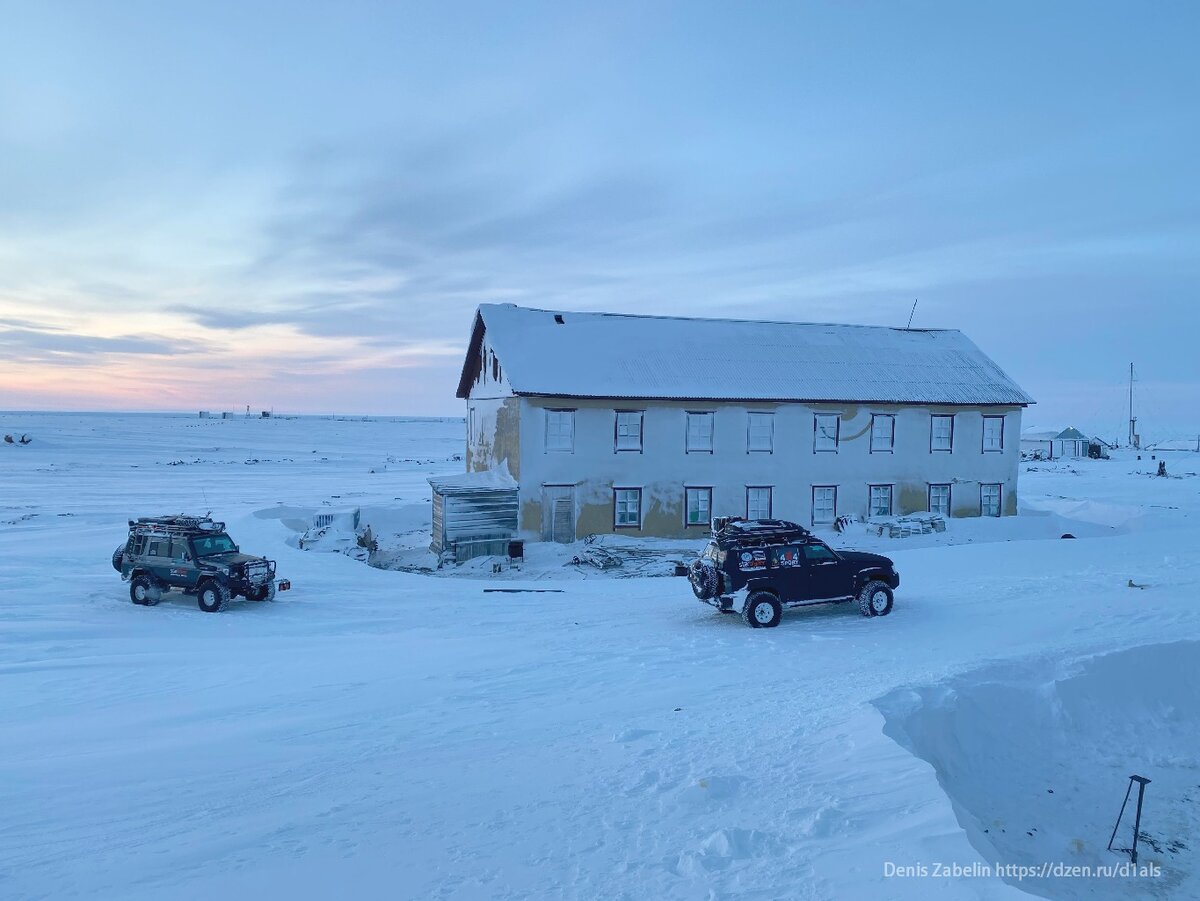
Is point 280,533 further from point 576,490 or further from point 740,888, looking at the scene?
point 740,888

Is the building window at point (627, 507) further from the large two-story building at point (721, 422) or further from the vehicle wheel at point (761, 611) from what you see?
the vehicle wheel at point (761, 611)

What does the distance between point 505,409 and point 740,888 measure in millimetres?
26542

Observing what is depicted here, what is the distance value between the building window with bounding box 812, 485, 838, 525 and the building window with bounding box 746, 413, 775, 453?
2.82 m

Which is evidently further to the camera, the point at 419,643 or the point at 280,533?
the point at 280,533

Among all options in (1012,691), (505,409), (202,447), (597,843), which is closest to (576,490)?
(505,409)

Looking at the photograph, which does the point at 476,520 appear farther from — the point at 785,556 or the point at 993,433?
the point at 993,433

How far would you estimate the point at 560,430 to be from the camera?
100 ft

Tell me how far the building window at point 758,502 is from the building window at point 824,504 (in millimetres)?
2151

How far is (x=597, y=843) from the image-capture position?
7004mm

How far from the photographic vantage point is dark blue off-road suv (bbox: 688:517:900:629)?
16.4 metres

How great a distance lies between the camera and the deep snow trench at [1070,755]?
8984 millimetres

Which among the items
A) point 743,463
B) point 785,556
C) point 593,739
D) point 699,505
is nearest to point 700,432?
point 743,463

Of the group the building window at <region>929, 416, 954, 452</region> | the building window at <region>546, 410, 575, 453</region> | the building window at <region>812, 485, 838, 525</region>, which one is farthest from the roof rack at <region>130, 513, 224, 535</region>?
the building window at <region>929, 416, 954, 452</region>

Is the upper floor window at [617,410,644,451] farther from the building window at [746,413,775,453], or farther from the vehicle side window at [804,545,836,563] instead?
the vehicle side window at [804,545,836,563]
